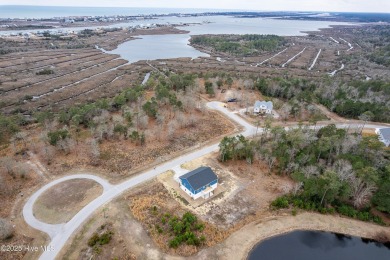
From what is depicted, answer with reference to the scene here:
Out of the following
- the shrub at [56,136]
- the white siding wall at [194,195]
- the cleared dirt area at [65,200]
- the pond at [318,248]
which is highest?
the shrub at [56,136]

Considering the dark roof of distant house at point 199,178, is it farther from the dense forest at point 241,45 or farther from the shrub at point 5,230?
the dense forest at point 241,45

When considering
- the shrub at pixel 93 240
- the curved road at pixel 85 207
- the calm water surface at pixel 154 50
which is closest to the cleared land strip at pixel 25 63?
the calm water surface at pixel 154 50

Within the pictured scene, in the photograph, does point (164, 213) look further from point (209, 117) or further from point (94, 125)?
point (209, 117)

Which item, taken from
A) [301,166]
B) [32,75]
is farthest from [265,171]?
[32,75]

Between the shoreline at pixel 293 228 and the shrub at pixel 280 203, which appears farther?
the shrub at pixel 280 203

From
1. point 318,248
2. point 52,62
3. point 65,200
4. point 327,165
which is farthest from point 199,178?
point 52,62

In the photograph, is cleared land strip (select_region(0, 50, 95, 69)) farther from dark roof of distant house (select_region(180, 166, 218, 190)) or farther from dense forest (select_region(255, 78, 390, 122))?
dark roof of distant house (select_region(180, 166, 218, 190))
